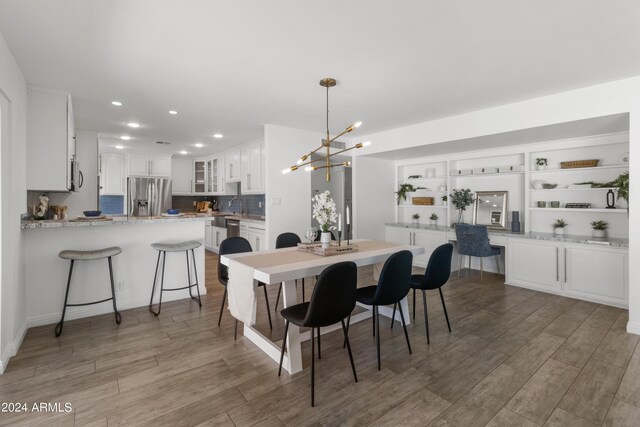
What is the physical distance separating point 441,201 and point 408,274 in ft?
13.1

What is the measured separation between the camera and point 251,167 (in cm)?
607

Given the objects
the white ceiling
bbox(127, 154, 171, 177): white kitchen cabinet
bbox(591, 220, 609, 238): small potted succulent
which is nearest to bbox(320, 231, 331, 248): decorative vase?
the white ceiling

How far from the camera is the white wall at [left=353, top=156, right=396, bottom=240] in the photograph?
19.9ft

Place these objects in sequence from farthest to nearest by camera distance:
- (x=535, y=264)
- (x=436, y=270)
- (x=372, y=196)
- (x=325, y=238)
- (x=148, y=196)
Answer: (x=148, y=196) → (x=372, y=196) → (x=535, y=264) → (x=325, y=238) → (x=436, y=270)

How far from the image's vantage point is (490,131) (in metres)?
4.18

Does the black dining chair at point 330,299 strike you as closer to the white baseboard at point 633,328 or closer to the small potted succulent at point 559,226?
the white baseboard at point 633,328

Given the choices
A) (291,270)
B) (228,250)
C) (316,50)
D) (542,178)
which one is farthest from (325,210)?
(542,178)

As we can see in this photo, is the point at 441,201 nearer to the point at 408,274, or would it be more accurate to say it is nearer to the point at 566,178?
the point at 566,178

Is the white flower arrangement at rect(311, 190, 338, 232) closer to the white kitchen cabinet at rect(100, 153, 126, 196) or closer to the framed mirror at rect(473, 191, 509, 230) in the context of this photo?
the framed mirror at rect(473, 191, 509, 230)

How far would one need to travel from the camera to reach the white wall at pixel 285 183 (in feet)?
16.5

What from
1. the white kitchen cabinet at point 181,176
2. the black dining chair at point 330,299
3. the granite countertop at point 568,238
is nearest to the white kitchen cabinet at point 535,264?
the granite countertop at point 568,238

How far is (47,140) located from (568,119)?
5683 mm

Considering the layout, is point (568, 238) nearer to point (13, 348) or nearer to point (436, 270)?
point (436, 270)

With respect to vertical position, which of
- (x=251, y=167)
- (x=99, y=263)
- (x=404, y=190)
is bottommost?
(x=99, y=263)
